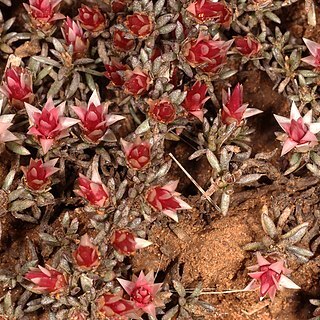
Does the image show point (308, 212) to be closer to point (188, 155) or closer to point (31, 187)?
point (188, 155)

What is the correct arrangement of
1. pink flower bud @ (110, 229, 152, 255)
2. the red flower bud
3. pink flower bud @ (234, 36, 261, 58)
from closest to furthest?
1. pink flower bud @ (110, 229, 152, 255)
2. the red flower bud
3. pink flower bud @ (234, 36, 261, 58)

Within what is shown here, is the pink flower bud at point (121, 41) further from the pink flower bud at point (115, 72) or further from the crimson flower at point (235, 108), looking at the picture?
the crimson flower at point (235, 108)

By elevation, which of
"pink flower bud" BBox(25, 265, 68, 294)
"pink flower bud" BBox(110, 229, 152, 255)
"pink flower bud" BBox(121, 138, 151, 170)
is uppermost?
"pink flower bud" BBox(121, 138, 151, 170)

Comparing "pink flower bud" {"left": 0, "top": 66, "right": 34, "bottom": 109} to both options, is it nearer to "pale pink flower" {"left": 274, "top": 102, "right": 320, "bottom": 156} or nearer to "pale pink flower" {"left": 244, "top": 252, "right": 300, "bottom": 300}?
"pale pink flower" {"left": 274, "top": 102, "right": 320, "bottom": 156}

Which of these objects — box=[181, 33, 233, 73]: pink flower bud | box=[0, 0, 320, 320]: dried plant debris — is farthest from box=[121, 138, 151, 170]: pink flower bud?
box=[181, 33, 233, 73]: pink flower bud

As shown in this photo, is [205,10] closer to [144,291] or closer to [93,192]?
[93,192]

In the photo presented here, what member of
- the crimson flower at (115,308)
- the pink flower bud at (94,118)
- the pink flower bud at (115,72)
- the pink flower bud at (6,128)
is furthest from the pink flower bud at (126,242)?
the pink flower bud at (115,72)
